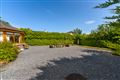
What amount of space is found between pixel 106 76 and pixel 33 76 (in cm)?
418

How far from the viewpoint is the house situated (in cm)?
2392

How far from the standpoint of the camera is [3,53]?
42.1ft

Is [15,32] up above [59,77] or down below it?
above

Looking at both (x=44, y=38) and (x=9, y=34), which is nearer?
(x=9, y=34)

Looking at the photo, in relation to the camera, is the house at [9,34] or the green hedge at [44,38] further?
the green hedge at [44,38]

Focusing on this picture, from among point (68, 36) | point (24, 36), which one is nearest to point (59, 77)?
point (24, 36)

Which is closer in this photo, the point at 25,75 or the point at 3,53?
the point at 25,75

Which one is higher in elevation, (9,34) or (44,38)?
(9,34)

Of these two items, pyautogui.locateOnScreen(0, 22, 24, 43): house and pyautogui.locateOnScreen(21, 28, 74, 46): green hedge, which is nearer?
pyautogui.locateOnScreen(0, 22, 24, 43): house

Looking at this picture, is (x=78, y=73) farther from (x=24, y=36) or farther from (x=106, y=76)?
(x=24, y=36)

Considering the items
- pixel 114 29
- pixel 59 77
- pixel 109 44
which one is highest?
pixel 114 29

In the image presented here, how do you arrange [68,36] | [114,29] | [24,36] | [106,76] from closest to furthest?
1. [114,29]
2. [106,76]
3. [24,36]
4. [68,36]

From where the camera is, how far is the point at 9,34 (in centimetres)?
2614

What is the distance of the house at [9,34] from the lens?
23.9m
